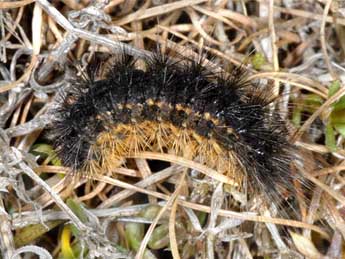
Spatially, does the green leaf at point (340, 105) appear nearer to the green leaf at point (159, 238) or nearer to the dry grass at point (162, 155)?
the dry grass at point (162, 155)

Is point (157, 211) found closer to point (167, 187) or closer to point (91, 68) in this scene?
point (167, 187)

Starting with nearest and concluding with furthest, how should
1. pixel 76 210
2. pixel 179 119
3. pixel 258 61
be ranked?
pixel 179 119
pixel 76 210
pixel 258 61

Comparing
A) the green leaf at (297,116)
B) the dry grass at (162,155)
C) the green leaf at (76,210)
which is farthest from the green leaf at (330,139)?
the green leaf at (76,210)

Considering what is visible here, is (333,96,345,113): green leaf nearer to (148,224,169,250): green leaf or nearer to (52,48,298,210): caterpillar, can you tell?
(52,48,298,210): caterpillar

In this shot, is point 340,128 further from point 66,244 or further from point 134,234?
point 66,244

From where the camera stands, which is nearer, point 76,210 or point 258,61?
point 76,210

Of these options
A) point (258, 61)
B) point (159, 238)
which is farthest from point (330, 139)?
point (159, 238)

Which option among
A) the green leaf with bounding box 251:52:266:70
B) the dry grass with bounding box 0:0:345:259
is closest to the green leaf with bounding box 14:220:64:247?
the dry grass with bounding box 0:0:345:259
